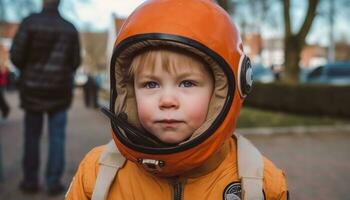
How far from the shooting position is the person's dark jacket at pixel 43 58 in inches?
171

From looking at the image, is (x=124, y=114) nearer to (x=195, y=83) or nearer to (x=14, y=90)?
(x=195, y=83)

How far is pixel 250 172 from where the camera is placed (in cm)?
185

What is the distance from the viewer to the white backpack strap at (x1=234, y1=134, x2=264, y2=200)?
1796 mm

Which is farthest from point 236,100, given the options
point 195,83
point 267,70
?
point 267,70

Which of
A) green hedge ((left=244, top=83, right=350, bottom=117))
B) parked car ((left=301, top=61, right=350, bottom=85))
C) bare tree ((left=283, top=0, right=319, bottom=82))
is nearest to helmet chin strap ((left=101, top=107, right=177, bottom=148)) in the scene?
green hedge ((left=244, top=83, right=350, bottom=117))

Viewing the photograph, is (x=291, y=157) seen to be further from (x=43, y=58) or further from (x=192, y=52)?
(x=192, y=52)

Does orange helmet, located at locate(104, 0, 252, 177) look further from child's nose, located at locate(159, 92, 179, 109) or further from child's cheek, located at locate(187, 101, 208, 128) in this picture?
child's nose, located at locate(159, 92, 179, 109)

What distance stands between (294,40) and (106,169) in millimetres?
13261

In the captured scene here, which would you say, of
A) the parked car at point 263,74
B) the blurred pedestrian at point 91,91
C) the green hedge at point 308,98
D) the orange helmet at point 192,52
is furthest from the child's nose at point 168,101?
the parked car at point 263,74

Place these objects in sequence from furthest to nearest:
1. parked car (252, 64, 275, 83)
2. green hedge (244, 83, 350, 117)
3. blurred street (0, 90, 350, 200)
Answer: parked car (252, 64, 275, 83) → green hedge (244, 83, 350, 117) → blurred street (0, 90, 350, 200)

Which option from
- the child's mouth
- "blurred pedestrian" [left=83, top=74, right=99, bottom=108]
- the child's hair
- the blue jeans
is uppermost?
the child's hair

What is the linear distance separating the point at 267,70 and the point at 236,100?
25.2m

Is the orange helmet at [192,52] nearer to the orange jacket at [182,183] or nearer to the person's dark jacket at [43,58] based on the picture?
the orange jacket at [182,183]

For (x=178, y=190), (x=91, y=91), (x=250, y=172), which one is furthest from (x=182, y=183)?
(x=91, y=91)
